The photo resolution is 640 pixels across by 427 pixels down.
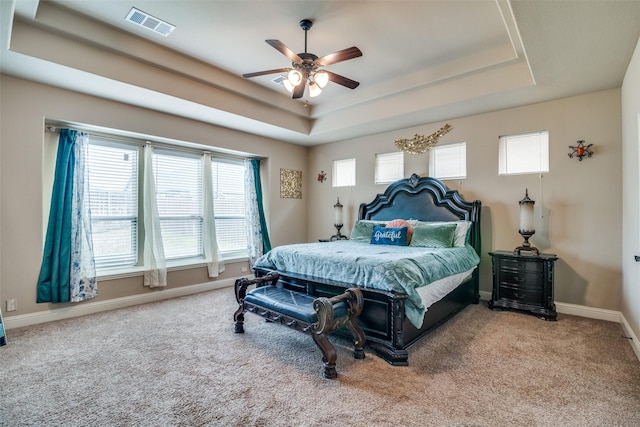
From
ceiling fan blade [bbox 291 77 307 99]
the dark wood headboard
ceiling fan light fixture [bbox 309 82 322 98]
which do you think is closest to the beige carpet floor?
the dark wood headboard

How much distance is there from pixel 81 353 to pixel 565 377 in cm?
404

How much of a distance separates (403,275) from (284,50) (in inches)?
88.1

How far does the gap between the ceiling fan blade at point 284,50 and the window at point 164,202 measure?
2928 mm

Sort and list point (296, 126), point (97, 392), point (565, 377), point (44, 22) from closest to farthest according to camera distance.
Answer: point (97, 392) < point (565, 377) < point (44, 22) < point (296, 126)

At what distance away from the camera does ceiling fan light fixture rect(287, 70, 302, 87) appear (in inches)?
116

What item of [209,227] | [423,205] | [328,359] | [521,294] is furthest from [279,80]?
[521,294]

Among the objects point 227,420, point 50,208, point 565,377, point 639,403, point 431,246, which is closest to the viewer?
point 227,420

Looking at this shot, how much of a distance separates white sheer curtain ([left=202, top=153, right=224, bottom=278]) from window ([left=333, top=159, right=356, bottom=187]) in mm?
2448

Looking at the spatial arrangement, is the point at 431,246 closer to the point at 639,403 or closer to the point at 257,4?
the point at 639,403

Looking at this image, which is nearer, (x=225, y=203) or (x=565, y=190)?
(x=565, y=190)

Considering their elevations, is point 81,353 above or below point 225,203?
below

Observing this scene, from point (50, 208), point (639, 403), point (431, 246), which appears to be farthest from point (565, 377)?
point (50, 208)

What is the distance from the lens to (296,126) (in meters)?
5.45

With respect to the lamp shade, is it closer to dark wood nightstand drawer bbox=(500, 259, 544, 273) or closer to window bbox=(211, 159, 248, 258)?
dark wood nightstand drawer bbox=(500, 259, 544, 273)
